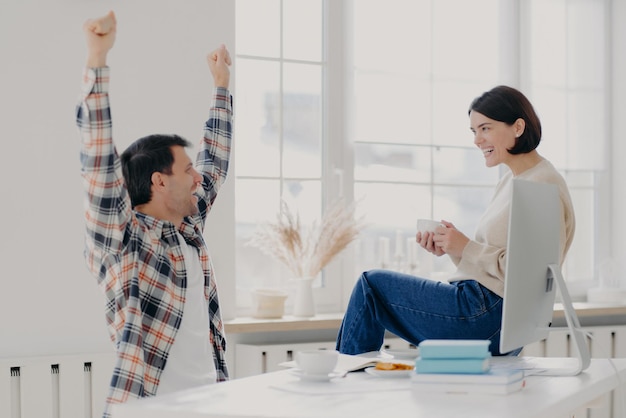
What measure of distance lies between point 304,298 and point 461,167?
Result: 3.84 feet

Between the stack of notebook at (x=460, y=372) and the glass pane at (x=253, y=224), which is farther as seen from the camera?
the glass pane at (x=253, y=224)

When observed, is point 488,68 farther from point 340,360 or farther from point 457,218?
point 340,360

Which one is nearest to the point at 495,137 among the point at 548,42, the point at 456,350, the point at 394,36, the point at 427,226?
the point at 427,226

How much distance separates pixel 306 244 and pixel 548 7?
1930 millimetres

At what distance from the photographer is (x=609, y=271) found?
477 centimetres

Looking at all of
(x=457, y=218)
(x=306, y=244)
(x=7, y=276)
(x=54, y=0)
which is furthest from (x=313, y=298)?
(x=54, y=0)

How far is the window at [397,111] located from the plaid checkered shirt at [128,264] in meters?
1.53

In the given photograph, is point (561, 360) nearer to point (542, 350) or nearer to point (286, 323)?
point (286, 323)

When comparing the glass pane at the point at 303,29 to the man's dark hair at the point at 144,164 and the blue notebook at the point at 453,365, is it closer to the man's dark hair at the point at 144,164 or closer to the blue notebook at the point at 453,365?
the man's dark hair at the point at 144,164

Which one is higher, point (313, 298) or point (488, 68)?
point (488, 68)

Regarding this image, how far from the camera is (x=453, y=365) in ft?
6.18

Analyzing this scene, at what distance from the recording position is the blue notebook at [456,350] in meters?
1.89

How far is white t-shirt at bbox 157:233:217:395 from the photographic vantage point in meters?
2.27

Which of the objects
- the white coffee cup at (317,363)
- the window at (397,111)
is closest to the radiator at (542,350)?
the window at (397,111)
